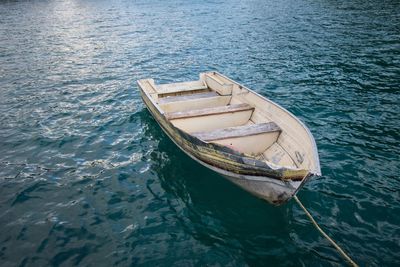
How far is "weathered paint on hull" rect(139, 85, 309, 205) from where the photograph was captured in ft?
21.4

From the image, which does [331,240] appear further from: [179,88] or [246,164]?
[179,88]

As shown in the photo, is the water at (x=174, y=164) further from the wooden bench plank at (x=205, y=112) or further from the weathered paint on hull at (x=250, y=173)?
the wooden bench plank at (x=205, y=112)

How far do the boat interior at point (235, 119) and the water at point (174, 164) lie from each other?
1.27 metres

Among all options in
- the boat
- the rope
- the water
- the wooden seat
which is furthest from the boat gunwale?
the wooden seat

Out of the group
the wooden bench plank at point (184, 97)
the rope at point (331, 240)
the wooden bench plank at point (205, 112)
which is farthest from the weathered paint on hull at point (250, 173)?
the wooden bench plank at point (184, 97)

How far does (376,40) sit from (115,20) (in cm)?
2960

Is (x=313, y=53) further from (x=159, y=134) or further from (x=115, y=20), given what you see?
(x=115, y=20)

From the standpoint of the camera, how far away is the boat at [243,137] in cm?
685

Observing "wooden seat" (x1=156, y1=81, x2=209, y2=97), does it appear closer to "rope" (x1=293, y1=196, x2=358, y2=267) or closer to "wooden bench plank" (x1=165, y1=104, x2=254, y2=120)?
"wooden bench plank" (x1=165, y1=104, x2=254, y2=120)

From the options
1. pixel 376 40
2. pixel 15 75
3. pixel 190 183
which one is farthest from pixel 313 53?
pixel 15 75

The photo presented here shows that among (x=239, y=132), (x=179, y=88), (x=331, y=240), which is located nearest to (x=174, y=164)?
(x=239, y=132)

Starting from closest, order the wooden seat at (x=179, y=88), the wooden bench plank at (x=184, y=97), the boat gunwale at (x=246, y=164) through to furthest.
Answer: the boat gunwale at (x=246, y=164)
the wooden bench plank at (x=184, y=97)
the wooden seat at (x=179, y=88)

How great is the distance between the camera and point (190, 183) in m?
9.01

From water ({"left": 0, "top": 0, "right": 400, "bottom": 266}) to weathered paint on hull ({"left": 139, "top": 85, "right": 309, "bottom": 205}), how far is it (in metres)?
0.81
